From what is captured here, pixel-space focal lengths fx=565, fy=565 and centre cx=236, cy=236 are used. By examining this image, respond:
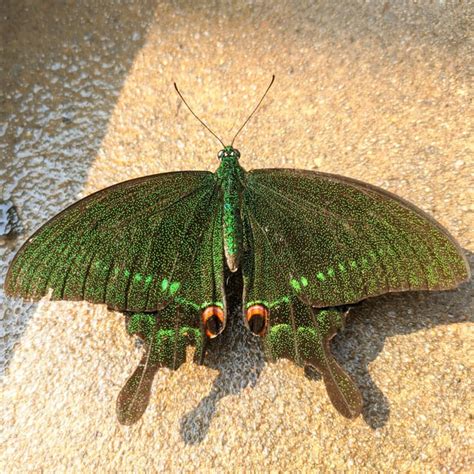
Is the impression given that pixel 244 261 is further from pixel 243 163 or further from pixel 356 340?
pixel 243 163

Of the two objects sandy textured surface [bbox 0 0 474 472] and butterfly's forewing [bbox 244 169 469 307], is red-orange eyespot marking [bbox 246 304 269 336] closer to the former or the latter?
butterfly's forewing [bbox 244 169 469 307]

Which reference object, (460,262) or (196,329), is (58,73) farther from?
(460,262)

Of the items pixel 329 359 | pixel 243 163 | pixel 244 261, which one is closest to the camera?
pixel 329 359

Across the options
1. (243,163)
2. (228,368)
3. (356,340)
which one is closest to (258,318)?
(228,368)

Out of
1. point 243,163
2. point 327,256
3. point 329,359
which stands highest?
point 243,163

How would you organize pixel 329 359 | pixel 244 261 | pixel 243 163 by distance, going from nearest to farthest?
pixel 329 359
pixel 244 261
pixel 243 163

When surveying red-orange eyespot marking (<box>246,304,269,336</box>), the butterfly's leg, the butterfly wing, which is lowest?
the butterfly's leg

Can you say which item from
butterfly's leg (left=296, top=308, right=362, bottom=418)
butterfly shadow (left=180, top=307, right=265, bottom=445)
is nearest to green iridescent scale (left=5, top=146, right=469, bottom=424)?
butterfly's leg (left=296, top=308, right=362, bottom=418)

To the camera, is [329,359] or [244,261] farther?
[244,261]
